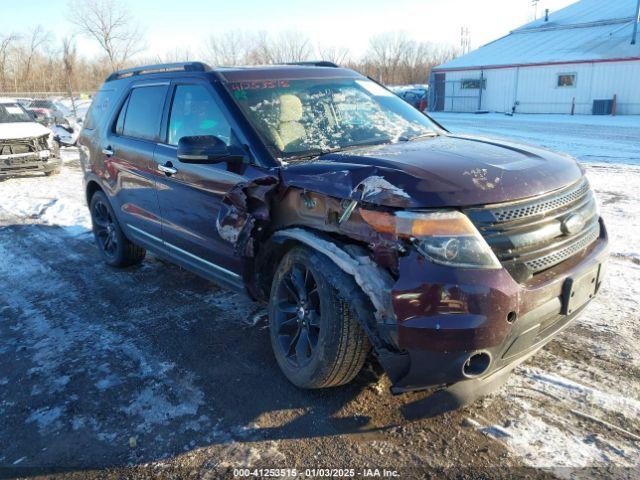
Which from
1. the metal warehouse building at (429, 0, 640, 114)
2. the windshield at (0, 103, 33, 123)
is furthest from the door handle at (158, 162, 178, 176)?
the metal warehouse building at (429, 0, 640, 114)

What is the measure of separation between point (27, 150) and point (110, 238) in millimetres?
7455

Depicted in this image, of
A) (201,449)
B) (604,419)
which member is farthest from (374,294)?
(604,419)

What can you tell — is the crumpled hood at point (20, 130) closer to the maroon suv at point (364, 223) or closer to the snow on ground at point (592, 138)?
the maroon suv at point (364, 223)

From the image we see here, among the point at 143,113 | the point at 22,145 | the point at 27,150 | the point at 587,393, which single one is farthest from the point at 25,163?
the point at 587,393

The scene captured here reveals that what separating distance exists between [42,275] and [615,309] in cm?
533

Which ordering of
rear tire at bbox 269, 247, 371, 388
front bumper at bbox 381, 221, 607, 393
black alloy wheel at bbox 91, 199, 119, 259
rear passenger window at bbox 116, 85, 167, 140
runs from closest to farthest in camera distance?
1. front bumper at bbox 381, 221, 607, 393
2. rear tire at bbox 269, 247, 371, 388
3. rear passenger window at bbox 116, 85, 167, 140
4. black alloy wheel at bbox 91, 199, 119, 259

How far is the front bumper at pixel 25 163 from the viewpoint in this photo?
11185mm

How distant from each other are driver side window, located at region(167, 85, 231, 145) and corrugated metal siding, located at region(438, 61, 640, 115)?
26.7 meters

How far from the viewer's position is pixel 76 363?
3592 millimetres

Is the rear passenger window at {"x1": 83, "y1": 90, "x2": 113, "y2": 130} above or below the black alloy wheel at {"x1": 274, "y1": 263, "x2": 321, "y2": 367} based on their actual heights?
above

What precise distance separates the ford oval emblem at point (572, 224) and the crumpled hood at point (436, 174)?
182mm

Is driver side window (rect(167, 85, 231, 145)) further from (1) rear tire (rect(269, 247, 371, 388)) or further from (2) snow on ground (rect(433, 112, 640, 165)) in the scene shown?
(2) snow on ground (rect(433, 112, 640, 165))

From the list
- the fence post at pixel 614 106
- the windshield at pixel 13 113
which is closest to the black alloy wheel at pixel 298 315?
the windshield at pixel 13 113

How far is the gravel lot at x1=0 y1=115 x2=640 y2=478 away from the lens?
256 centimetres
